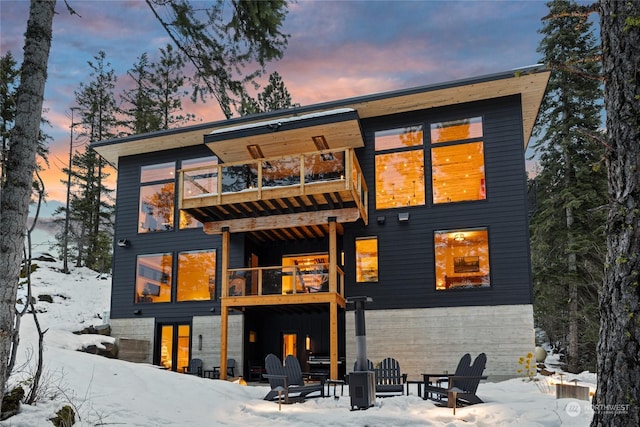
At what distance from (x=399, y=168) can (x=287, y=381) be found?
24.5 ft

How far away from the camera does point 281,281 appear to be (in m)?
13.8

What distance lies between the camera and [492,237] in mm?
13562

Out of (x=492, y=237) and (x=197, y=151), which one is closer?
(x=492, y=237)

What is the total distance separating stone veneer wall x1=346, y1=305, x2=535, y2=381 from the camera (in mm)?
12851

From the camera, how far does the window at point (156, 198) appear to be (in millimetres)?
17188

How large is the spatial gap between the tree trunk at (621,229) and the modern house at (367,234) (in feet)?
29.5

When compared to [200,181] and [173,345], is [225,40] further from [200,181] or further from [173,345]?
[173,345]

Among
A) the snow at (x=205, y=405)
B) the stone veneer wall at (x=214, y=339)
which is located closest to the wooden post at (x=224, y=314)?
the stone veneer wall at (x=214, y=339)

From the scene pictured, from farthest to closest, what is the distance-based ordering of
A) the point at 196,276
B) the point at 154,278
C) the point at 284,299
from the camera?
the point at 154,278 < the point at 196,276 < the point at 284,299

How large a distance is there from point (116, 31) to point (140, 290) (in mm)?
9940

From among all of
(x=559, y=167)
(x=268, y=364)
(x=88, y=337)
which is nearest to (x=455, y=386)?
(x=268, y=364)

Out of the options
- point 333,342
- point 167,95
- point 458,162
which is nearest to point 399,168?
point 458,162

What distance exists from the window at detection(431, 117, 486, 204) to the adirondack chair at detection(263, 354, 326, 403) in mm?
6392

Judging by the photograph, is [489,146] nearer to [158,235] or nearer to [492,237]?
[492,237]
